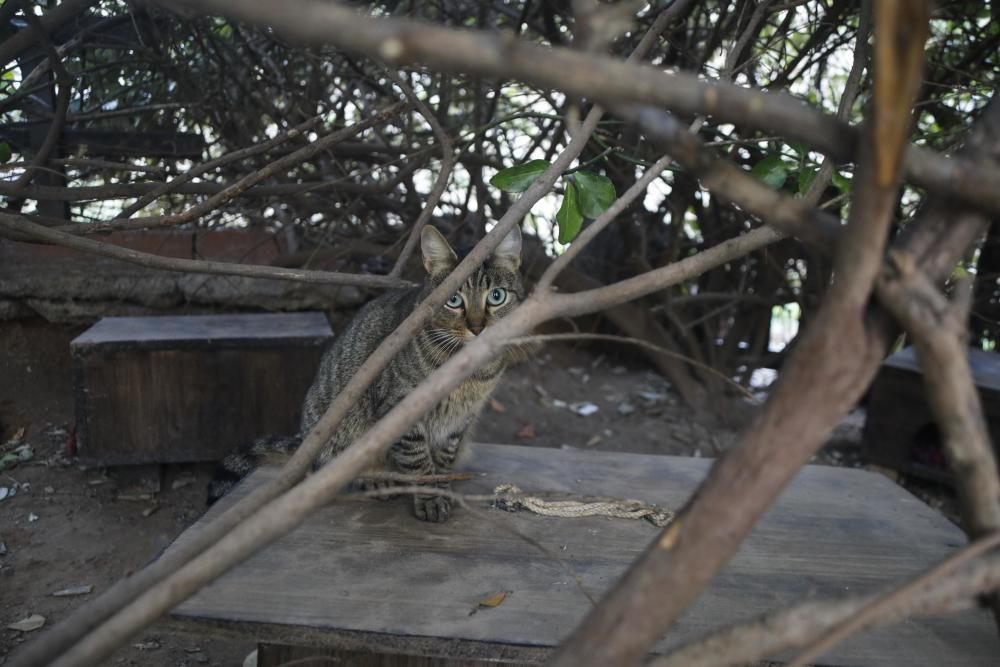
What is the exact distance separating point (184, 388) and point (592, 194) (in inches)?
95.3

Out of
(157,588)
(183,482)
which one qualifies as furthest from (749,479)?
(183,482)

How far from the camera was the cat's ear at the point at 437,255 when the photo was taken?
3051 millimetres

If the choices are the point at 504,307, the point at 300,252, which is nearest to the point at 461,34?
the point at 504,307

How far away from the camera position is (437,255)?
10.1 ft

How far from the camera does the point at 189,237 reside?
4.77 metres

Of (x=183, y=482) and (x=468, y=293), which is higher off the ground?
(x=468, y=293)

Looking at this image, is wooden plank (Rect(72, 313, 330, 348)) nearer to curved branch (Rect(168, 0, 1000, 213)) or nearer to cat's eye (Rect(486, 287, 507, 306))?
cat's eye (Rect(486, 287, 507, 306))

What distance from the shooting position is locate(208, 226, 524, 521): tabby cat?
9.64 feet

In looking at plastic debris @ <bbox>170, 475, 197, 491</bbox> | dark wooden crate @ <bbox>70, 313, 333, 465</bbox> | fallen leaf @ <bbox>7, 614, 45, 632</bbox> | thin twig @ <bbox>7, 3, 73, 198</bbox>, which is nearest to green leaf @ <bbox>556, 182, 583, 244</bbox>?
thin twig @ <bbox>7, 3, 73, 198</bbox>

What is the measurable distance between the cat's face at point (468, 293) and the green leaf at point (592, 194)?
103cm

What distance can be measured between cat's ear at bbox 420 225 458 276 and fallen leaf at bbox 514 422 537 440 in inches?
75.0

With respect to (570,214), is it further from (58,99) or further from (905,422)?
(905,422)

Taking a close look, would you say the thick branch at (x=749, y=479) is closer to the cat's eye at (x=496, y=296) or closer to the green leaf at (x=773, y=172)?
the green leaf at (x=773, y=172)

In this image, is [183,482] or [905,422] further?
[905,422]
